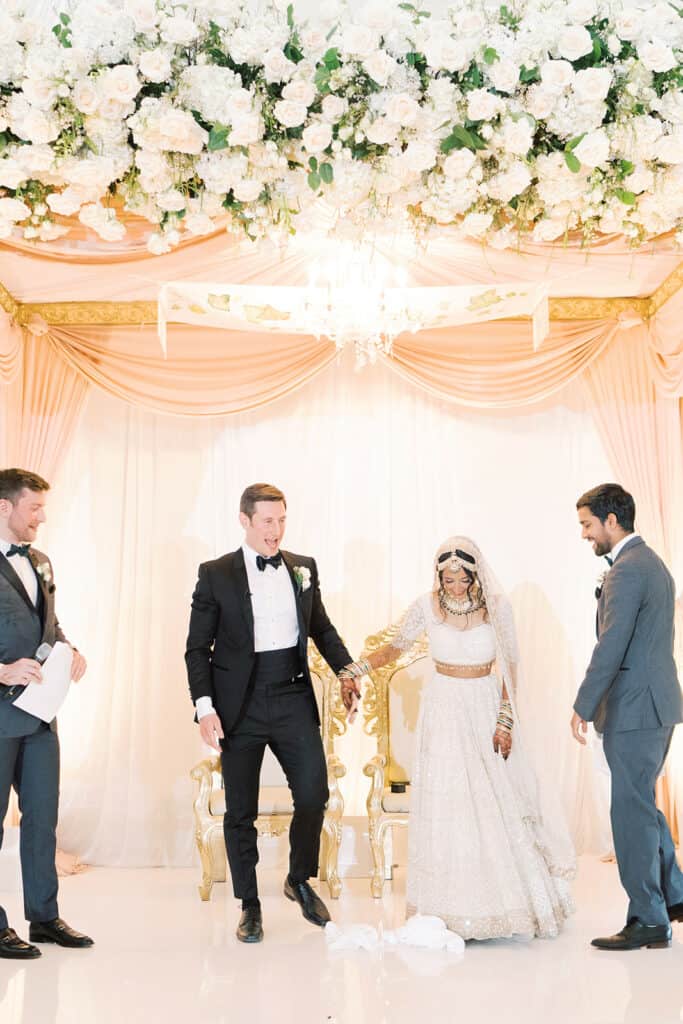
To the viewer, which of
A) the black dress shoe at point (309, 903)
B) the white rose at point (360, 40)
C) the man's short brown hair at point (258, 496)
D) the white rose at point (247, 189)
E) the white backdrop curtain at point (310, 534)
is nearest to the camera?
the white rose at point (360, 40)

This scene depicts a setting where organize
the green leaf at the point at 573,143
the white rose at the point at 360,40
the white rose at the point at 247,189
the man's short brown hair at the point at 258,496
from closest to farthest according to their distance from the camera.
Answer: the white rose at the point at 360,40, the green leaf at the point at 573,143, the white rose at the point at 247,189, the man's short brown hair at the point at 258,496

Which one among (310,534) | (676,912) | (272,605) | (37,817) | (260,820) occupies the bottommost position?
(676,912)

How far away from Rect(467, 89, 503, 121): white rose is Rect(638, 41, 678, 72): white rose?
0.45m

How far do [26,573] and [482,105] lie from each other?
8.77ft

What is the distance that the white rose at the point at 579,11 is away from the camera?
3303mm

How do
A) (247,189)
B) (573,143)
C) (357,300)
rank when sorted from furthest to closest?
(357,300)
(247,189)
(573,143)

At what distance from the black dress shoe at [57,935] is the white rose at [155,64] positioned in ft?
11.0

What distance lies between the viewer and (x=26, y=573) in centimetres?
465

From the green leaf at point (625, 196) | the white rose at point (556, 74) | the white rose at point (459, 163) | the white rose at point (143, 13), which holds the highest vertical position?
the white rose at point (143, 13)

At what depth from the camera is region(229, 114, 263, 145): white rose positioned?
328cm

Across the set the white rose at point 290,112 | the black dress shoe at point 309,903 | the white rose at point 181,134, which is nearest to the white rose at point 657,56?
the white rose at point 290,112

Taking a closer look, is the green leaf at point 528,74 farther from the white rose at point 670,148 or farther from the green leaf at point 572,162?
the white rose at point 670,148

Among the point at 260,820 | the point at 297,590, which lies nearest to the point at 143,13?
the point at 297,590

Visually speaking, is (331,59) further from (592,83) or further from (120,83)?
(592,83)
